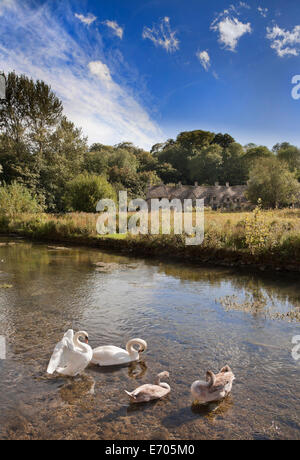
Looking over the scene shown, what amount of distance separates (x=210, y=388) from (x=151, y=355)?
1.79 m

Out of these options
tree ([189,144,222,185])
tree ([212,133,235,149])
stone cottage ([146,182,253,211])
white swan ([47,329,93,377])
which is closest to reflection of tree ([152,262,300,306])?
white swan ([47,329,93,377])

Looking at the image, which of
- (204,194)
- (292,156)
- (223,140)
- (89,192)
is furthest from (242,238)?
(223,140)

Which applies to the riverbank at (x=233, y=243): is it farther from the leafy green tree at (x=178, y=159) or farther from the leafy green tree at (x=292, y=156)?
the leafy green tree at (x=178, y=159)

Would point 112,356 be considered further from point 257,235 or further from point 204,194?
point 204,194

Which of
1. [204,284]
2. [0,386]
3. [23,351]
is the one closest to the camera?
[0,386]

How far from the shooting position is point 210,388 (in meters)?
4.62

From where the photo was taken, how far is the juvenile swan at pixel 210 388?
4.60m

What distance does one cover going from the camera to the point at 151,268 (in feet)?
48.6

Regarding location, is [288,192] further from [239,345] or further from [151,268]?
[239,345]

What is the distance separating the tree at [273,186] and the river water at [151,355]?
3039 centimetres

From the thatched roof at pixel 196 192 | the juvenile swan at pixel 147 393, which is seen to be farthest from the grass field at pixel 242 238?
the thatched roof at pixel 196 192
